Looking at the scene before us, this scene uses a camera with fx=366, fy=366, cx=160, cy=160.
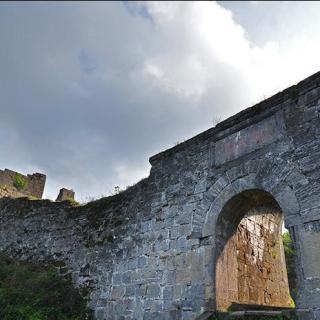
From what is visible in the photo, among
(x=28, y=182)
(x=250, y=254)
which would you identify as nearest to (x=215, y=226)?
(x=250, y=254)

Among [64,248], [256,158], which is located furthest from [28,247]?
[256,158]

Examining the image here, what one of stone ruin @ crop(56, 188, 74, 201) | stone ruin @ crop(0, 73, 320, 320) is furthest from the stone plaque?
stone ruin @ crop(56, 188, 74, 201)

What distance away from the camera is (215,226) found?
5406 mm

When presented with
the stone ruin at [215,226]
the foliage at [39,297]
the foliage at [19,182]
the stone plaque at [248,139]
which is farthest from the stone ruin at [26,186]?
the stone plaque at [248,139]

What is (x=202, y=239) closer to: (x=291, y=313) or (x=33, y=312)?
(x=291, y=313)

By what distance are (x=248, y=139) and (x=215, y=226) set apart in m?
1.40

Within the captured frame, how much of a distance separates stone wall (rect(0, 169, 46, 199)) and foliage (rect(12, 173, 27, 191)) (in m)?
0.07

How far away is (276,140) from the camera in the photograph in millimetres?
5125

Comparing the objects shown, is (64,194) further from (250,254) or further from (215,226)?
(215,226)

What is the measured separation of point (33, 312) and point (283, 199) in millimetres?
4664

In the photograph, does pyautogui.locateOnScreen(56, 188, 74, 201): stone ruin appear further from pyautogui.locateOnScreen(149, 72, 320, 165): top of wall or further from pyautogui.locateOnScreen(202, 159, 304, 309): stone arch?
pyautogui.locateOnScreen(202, 159, 304, 309): stone arch

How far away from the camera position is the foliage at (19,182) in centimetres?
1286

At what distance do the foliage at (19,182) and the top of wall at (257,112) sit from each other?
8358 millimetres

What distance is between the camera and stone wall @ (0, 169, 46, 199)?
41.4 feet
